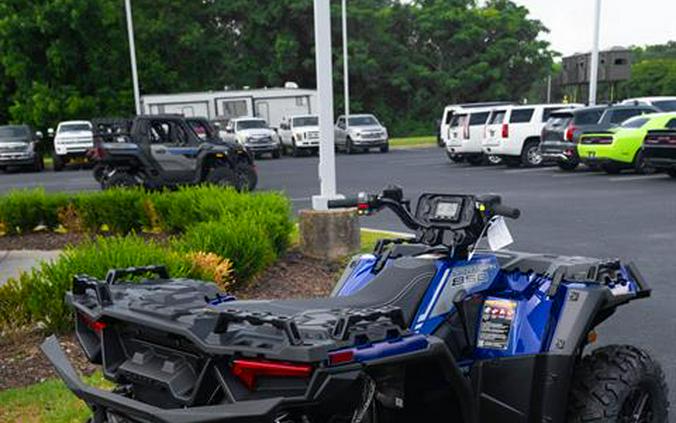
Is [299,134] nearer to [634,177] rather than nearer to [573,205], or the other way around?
[634,177]

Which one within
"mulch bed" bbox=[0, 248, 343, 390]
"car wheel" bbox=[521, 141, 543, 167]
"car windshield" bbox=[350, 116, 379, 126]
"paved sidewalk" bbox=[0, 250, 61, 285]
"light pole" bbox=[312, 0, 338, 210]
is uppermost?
"light pole" bbox=[312, 0, 338, 210]

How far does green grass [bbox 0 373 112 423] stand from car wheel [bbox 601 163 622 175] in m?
15.9

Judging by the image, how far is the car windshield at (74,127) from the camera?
2845cm

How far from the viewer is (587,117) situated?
18.8 meters

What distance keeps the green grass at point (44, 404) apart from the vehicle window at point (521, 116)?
18648mm

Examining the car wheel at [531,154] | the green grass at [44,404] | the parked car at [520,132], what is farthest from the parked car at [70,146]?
the green grass at [44,404]

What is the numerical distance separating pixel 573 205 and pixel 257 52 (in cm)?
3490

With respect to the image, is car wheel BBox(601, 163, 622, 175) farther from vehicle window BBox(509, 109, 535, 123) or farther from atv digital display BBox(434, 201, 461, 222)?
atv digital display BBox(434, 201, 461, 222)

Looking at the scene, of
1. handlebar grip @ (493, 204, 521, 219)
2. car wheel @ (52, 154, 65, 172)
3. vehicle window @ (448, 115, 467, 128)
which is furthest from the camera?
car wheel @ (52, 154, 65, 172)

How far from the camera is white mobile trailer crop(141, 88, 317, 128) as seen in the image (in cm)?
3322

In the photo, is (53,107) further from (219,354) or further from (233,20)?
(219,354)

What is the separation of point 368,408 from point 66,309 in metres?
3.51

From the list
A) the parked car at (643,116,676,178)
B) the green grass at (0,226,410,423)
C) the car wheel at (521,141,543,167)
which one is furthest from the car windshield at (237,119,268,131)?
the green grass at (0,226,410,423)

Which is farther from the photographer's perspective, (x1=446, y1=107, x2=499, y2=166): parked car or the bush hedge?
(x1=446, y1=107, x2=499, y2=166): parked car
